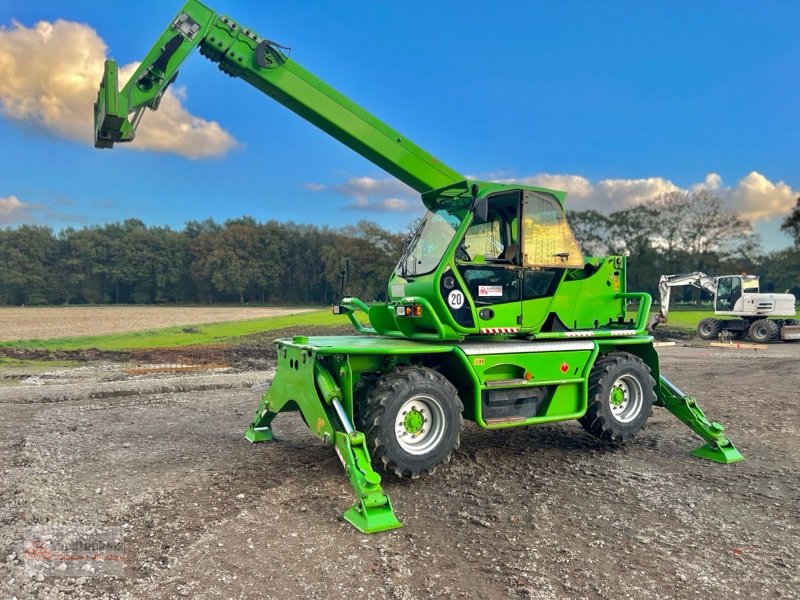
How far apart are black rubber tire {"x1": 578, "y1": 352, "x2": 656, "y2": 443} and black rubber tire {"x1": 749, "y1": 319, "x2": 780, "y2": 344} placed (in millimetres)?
20972

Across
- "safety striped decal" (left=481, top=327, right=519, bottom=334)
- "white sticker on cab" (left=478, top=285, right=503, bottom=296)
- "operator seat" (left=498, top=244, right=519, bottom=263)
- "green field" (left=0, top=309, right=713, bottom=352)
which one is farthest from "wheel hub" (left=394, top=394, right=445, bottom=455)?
"green field" (left=0, top=309, right=713, bottom=352)

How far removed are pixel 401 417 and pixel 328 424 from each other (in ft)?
2.35

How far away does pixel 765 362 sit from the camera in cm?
1702

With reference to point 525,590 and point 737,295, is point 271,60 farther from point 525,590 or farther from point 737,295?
point 737,295

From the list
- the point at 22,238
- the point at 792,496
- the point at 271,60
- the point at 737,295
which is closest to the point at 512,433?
the point at 792,496

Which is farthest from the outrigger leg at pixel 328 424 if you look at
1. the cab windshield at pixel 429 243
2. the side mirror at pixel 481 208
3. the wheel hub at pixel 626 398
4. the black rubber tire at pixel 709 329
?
the black rubber tire at pixel 709 329

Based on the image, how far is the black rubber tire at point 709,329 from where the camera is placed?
85.7 ft

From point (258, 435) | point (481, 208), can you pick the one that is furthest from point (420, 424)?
point (258, 435)

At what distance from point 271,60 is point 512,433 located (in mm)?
5771

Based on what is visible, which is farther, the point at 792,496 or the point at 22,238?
the point at 22,238

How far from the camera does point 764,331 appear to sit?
24.8 metres

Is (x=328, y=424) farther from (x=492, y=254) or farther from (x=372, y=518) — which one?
(x=492, y=254)

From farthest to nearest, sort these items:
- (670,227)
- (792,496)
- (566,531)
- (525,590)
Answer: (670,227) → (792,496) → (566,531) → (525,590)

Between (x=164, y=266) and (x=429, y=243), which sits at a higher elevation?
(x=164, y=266)
